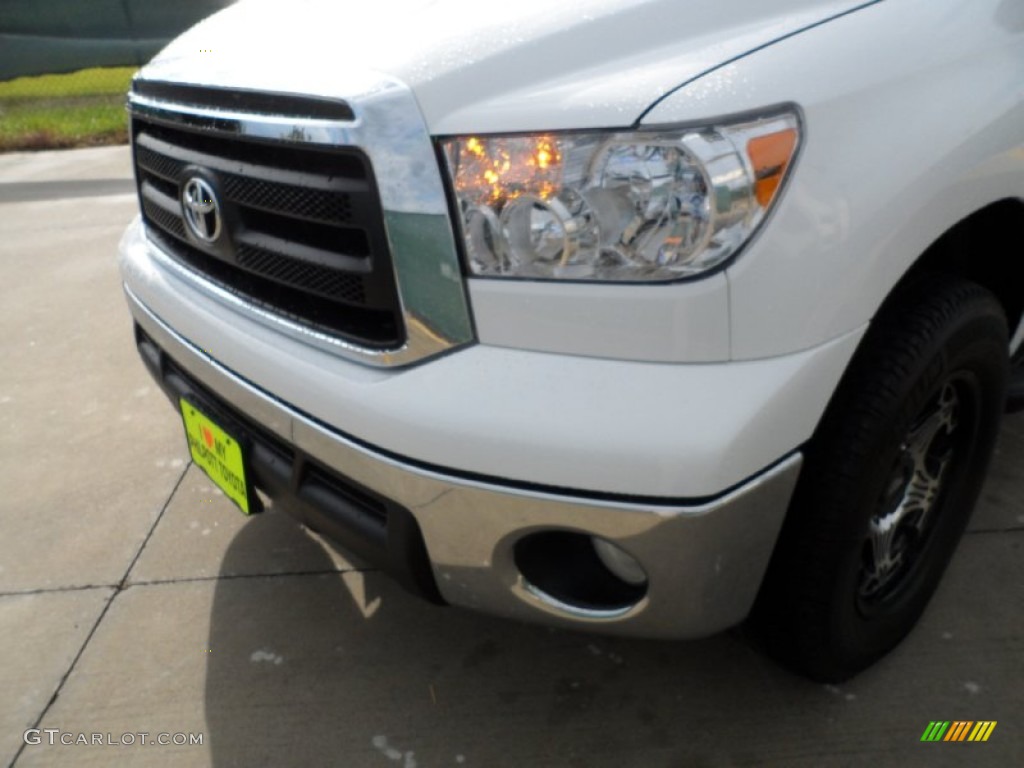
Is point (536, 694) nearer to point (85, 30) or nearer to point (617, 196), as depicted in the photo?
point (617, 196)

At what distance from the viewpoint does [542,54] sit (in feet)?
4.76

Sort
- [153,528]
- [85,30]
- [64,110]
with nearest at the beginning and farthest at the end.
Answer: [153,528] < [64,110] < [85,30]

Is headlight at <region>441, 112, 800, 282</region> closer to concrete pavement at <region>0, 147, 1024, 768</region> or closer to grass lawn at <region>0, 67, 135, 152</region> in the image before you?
concrete pavement at <region>0, 147, 1024, 768</region>

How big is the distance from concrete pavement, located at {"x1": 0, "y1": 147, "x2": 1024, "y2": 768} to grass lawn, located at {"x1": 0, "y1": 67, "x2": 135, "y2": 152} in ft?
24.4

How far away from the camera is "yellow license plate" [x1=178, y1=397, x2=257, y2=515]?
1.93 m

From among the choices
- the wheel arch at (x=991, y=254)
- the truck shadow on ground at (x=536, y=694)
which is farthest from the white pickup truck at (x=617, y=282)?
the truck shadow on ground at (x=536, y=694)

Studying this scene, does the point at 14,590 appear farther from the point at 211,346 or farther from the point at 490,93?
the point at 490,93

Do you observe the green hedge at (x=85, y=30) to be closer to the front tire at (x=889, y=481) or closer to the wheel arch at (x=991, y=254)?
the wheel arch at (x=991, y=254)

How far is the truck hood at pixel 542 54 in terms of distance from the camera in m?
1.39

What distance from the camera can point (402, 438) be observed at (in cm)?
145

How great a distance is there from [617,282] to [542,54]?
0.41m

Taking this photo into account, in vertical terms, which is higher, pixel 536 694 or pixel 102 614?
pixel 536 694

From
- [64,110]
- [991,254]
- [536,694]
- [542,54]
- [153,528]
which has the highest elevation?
[542,54]

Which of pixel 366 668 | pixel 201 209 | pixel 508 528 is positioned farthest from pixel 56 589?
pixel 508 528
